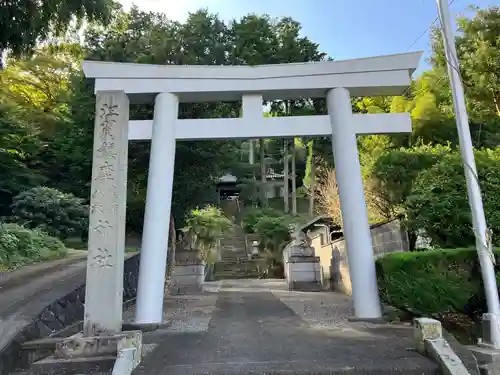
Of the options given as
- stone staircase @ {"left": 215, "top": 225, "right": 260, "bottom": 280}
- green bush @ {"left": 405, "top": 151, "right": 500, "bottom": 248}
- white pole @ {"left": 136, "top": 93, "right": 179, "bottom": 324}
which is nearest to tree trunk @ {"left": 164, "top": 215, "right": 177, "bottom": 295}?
white pole @ {"left": 136, "top": 93, "right": 179, "bottom": 324}

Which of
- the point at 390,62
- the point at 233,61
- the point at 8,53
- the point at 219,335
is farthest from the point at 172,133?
the point at 233,61

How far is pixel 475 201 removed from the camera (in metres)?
5.36

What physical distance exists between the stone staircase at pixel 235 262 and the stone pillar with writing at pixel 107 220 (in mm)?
17171

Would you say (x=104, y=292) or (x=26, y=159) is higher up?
(x=26, y=159)

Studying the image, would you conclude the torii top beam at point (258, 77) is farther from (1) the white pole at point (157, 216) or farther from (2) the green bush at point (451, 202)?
(2) the green bush at point (451, 202)

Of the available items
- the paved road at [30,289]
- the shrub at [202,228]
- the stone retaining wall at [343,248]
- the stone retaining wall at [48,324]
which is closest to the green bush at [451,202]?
the stone retaining wall at [343,248]

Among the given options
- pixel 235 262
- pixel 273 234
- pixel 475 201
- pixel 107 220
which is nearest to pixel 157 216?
pixel 107 220

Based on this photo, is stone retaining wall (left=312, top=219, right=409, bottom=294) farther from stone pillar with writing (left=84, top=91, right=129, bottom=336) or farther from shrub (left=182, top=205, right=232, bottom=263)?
stone pillar with writing (left=84, top=91, right=129, bottom=336)

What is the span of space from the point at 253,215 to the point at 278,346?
22.3 metres

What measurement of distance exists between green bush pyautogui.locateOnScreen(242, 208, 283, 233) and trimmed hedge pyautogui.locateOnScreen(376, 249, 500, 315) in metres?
20.1

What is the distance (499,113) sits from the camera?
11.3 m

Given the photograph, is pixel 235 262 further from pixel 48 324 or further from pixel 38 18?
pixel 48 324

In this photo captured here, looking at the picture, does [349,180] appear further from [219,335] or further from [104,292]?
[104,292]

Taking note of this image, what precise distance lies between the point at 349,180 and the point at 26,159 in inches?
643
